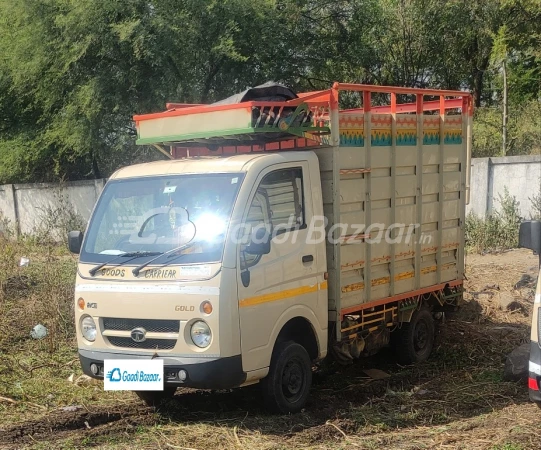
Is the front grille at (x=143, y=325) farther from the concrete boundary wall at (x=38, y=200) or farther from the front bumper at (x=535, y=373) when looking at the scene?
the concrete boundary wall at (x=38, y=200)

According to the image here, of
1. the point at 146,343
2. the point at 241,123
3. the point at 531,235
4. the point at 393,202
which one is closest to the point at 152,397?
the point at 146,343

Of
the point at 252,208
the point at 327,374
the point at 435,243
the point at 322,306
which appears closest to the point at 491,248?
the point at 435,243

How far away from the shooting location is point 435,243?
7.43 meters

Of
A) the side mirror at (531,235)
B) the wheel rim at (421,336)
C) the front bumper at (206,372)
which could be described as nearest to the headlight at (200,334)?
the front bumper at (206,372)

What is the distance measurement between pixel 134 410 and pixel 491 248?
9166mm

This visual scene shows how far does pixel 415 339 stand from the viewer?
7.49 meters

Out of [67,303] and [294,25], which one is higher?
[294,25]

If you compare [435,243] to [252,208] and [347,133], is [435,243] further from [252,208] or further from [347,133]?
[252,208]

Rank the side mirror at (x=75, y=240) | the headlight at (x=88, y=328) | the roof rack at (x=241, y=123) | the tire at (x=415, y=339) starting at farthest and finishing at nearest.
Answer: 1. the tire at (x=415, y=339)
2. the side mirror at (x=75, y=240)
3. the roof rack at (x=241, y=123)
4. the headlight at (x=88, y=328)

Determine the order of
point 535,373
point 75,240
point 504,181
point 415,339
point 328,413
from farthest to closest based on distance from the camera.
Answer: point 504,181 → point 415,339 → point 75,240 → point 328,413 → point 535,373

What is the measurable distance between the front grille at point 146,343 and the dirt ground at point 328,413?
0.69 meters

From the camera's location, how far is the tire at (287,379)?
5492 mm

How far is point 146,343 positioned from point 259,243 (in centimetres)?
118

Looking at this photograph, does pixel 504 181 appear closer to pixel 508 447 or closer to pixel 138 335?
pixel 508 447
